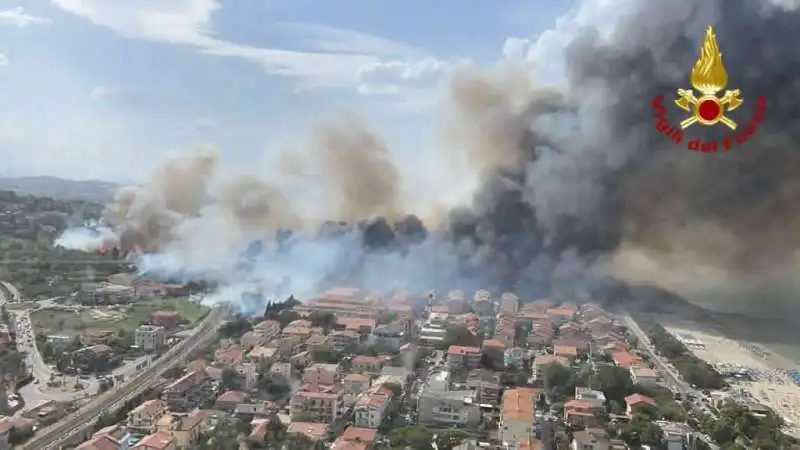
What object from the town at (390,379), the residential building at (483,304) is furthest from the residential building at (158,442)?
the residential building at (483,304)

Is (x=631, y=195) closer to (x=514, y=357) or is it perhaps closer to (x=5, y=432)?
(x=514, y=357)

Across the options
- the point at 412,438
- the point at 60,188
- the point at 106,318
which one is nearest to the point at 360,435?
the point at 412,438

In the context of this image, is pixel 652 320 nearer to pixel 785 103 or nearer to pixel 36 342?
pixel 785 103

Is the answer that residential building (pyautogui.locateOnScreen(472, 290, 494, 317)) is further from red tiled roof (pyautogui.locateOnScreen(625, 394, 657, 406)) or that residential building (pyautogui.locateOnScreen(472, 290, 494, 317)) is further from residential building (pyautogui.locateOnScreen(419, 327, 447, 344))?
red tiled roof (pyautogui.locateOnScreen(625, 394, 657, 406))

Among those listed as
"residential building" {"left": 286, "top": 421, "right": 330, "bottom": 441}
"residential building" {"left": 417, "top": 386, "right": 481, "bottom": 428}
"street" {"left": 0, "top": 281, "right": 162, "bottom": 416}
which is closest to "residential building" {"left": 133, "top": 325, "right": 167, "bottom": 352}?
"street" {"left": 0, "top": 281, "right": 162, "bottom": 416}

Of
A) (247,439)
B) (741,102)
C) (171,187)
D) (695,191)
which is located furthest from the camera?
(171,187)

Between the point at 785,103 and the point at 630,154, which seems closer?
the point at 785,103

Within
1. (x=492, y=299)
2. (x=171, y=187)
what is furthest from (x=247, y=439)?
(x=171, y=187)

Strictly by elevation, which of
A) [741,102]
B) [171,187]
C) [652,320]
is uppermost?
[741,102]
